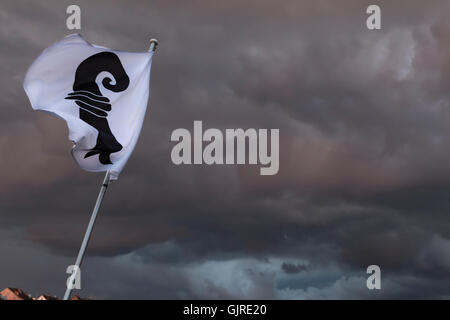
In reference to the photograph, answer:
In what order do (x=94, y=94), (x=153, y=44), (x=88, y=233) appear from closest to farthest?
(x=88, y=233) → (x=94, y=94) → (x=153, y=44)

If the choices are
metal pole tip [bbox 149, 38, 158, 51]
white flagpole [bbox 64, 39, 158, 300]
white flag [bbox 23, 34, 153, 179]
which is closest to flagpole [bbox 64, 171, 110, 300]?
white flagpole [bbox 64, 39, 158, 300]

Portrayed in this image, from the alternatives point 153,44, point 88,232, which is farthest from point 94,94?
point 88,232

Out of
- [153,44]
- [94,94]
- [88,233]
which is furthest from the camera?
[153,44]

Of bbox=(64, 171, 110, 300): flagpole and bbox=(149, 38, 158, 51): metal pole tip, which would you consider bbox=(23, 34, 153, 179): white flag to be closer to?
bbox=(149, 38, 158, 51): metal pole tip

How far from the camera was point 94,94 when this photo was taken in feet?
86.0

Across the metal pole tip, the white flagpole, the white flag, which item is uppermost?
the metal pole tip

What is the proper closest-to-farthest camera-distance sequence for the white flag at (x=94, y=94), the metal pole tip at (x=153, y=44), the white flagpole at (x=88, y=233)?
1. the white flagpole at (x=88, y=233)
2. the white flag at (x=94, y=94)
3. the metal pole tip at (x=153, y=44)

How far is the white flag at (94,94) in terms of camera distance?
25.2 metres

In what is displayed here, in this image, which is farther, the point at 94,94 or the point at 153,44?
the point at 153,44

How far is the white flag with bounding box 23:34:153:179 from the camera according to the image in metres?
25.2

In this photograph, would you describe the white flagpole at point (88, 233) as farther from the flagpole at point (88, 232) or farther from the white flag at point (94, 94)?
the white flag at point (94, 94)

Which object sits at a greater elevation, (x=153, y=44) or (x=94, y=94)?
(x=153, y=44)

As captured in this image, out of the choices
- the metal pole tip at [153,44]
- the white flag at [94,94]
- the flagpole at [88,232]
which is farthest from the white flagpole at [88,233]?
the metal pole tip at [153,44]

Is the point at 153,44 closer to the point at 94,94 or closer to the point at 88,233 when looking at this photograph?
the point at 94,94
